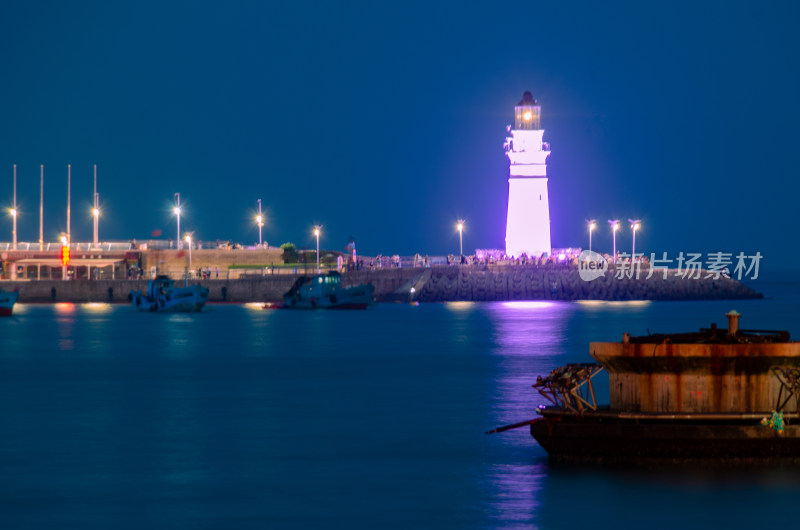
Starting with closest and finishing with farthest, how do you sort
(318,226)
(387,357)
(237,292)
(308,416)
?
(308,416) < (387,357) < (237,292) < (318,226)

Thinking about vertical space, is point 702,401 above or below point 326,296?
below

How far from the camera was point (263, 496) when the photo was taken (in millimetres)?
20344

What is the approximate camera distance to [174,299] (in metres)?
98.4

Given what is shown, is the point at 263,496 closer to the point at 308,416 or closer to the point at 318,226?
the point at 308,416

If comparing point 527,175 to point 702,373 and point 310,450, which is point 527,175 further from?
point 702,373

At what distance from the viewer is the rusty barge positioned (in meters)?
19.7

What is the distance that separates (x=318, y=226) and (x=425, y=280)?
12343 mm

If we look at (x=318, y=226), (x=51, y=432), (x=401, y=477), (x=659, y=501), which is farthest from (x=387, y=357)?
(x=318, y=226)

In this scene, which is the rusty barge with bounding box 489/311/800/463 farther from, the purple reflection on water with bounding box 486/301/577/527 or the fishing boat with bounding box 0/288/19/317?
the fishing boat with bounding box 0/288/19/317

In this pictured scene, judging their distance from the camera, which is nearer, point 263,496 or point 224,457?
point 263,496

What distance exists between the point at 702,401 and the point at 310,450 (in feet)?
28.4

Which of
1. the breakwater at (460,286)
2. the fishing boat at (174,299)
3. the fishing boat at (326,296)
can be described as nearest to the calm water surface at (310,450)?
the fishing boat at (174,299)

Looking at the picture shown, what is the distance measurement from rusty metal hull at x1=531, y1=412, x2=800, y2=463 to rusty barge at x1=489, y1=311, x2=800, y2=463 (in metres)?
0.02

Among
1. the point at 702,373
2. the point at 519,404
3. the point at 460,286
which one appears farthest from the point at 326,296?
the point at 702,373
